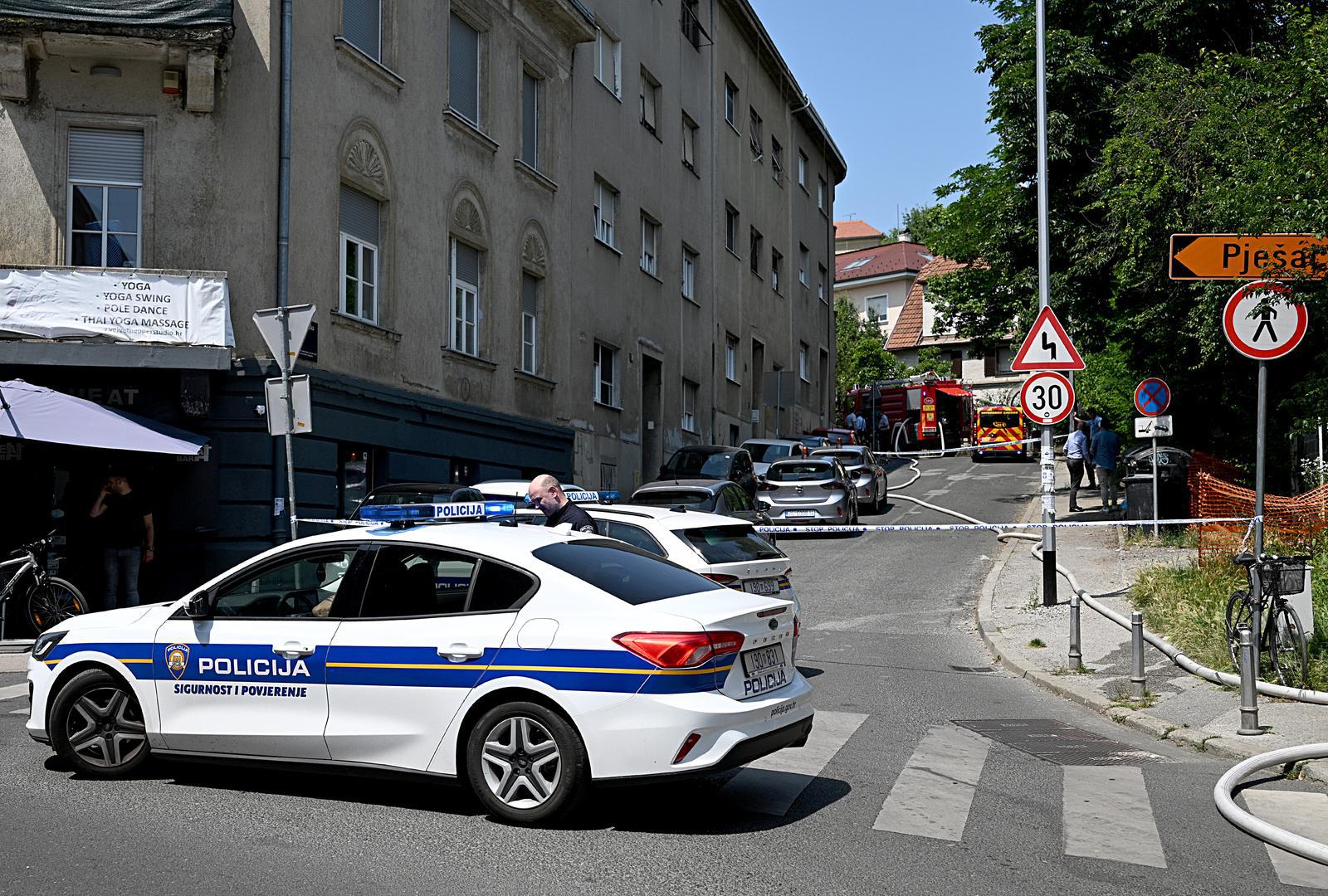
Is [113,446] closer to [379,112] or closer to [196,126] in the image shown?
[196,126]

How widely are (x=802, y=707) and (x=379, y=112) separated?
15669mm

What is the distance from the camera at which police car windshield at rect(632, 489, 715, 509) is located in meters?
17.0

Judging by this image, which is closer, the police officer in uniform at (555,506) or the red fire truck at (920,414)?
the police officer in uniform at (555,506)

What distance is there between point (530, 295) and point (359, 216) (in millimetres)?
6521

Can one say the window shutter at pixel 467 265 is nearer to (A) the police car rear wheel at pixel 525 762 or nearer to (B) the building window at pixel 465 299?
(B) the building window at pixel 465 299

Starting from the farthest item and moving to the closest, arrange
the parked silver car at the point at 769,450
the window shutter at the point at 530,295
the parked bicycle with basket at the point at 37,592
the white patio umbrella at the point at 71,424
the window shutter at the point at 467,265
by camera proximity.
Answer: the parked silver car at the point at 769,450 < the window shutter at the point at 530,295 < the window shutter at the point at 467,265 < the white patio umbrella at the point at 71,424 < the parked bicycle with basket at the point at 37,592

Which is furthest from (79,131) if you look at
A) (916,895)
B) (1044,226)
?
(916,895)

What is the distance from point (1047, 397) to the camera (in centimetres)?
1608

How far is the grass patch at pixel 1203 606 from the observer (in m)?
11.4

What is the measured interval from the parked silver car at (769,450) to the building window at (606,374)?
357 centimetres

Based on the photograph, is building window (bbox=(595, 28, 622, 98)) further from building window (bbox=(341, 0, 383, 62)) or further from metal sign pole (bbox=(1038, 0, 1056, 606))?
metal sign pole (bbox=(1038, 0, 1056, 606))

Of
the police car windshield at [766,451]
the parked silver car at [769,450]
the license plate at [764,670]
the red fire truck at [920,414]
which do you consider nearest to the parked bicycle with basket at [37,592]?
the license plate at [764,670]

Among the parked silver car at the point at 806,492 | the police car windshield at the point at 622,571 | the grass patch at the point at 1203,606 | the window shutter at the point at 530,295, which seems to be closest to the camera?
the police car windshield at the point at 622,571

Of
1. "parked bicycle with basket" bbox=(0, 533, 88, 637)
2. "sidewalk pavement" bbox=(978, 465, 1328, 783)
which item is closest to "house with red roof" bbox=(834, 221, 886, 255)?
"sidewalk pavement" bbox=(978, 465, 1328, 783)
